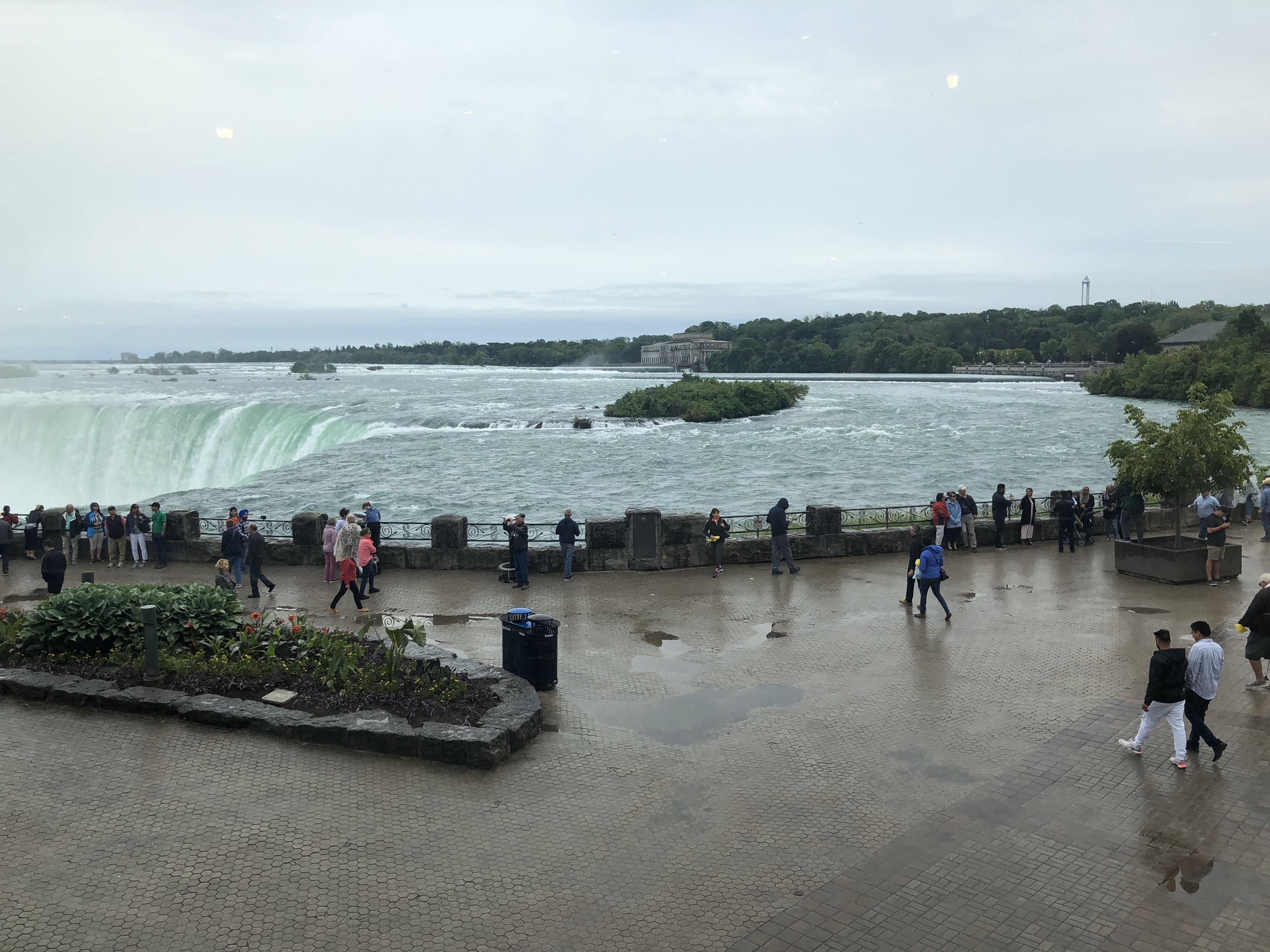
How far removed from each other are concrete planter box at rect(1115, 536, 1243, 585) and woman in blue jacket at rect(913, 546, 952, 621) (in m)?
4.44

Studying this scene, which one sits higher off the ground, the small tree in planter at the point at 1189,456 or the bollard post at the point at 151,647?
the small tree in planter at the point at 1189,456

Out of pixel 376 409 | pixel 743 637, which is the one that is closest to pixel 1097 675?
pixel 743 637

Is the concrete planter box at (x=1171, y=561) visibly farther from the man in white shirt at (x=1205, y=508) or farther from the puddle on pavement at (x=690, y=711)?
the puddle on pavement at (x=690, y=711)

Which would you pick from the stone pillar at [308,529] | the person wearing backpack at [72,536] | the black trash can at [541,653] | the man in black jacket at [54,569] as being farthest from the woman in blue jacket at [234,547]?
the black trash can at [541,653]

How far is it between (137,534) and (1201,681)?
690 inches

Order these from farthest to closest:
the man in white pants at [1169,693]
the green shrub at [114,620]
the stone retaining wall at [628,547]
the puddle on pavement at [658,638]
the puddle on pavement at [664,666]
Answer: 1. the stone retaining wall at [628,547]
2. the puddle on pavement at [658,638]
3. the puddle on pavement at [664,666]
4. the green shrub at [114,620]
5. the man in white pants at [1169,693]

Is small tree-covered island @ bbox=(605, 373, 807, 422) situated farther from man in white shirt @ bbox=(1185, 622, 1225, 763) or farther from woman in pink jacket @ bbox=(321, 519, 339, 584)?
man in white shirt @ bbox=(1185, 622, 1225, 763)

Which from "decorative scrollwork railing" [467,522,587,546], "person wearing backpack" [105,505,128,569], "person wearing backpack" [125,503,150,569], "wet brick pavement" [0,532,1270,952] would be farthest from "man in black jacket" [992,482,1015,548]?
"person wearing backpack" [105,505,128,569]

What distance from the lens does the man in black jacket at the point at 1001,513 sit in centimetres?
1748

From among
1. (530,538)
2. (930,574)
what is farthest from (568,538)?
(930,574)

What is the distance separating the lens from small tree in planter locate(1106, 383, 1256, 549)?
14938 millimetres

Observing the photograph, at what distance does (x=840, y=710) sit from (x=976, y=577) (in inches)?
278

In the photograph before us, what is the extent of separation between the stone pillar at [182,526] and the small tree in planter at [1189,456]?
16872 mm

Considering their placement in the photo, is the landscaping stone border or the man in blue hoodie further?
the man in blue hoodie
